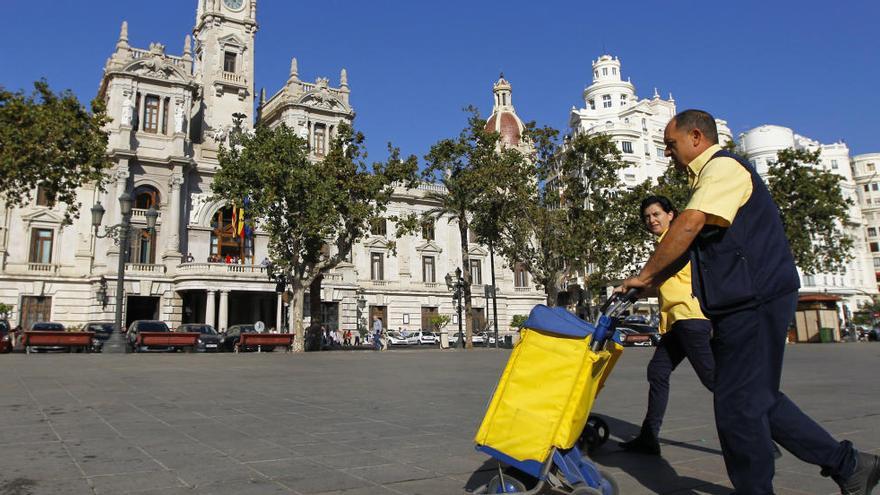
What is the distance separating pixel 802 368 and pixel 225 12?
4403cm

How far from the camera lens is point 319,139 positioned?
44906 mm

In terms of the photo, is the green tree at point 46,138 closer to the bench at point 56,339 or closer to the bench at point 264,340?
the bench at point 56,339

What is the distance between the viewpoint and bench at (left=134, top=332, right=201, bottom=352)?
80.9 ft

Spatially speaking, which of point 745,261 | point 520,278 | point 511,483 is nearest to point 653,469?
point 511,483

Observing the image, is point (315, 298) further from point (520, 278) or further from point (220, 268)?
point (520, 278)

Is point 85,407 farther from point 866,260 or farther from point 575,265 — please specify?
point 866,260

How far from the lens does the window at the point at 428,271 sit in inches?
1986

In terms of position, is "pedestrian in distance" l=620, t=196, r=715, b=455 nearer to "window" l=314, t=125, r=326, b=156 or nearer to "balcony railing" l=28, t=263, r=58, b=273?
A: "balcony railing" l=28, t=263, r=58, b=273

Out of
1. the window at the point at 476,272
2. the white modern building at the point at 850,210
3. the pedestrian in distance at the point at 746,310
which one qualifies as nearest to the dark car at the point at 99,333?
the pedestrian in distance at the point at 746,310

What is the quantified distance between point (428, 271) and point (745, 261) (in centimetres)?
4799

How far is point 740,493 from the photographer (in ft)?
9.00

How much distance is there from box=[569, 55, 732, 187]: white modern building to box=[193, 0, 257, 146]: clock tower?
36336 mm

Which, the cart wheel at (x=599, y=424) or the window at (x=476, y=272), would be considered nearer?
the cart wheel at (x=599, y=424)

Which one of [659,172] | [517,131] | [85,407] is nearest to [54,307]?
[85,407]
